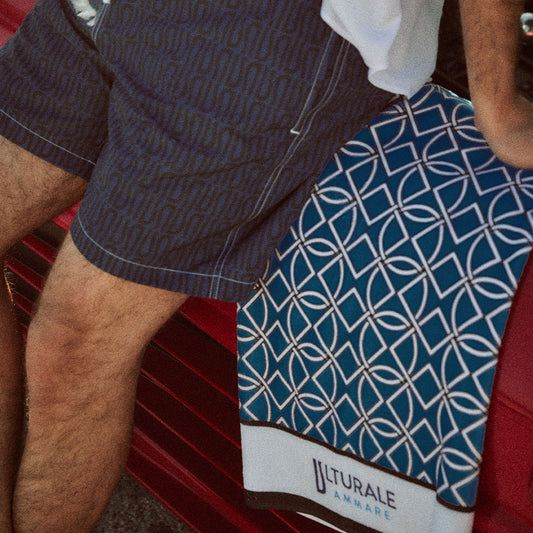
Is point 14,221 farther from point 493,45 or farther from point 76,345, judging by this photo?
point 493,45

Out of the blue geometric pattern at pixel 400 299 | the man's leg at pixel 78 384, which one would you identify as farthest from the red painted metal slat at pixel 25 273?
the blue geometric pattern at pixel 400 299

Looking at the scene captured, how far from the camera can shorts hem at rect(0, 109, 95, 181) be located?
104 centimetres

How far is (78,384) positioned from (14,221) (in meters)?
0.34

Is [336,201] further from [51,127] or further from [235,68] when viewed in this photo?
[51,127]

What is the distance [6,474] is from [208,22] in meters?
0.87

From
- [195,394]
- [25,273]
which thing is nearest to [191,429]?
[195,394]

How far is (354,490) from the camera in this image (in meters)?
0.91

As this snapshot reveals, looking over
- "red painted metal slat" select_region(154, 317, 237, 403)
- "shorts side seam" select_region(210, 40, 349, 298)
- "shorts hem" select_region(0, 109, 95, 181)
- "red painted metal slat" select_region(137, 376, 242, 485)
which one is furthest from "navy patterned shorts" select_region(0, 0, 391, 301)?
"red painted metal slat" select_region(137, 376, 242, 485)

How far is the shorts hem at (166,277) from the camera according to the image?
2.99ft

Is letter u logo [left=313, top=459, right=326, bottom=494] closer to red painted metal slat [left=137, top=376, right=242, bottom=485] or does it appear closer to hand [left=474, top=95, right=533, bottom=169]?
red painted metal slat [left=137, top=376, right=242, bottom=485]

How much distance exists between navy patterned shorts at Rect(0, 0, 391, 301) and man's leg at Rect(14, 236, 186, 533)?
0.24ft

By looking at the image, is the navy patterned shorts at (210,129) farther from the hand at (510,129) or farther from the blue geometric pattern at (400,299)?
the hand at (510,129)

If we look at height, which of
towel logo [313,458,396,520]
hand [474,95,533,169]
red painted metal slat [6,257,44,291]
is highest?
hand [474,95,533,169]

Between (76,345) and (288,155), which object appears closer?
(288,155)
